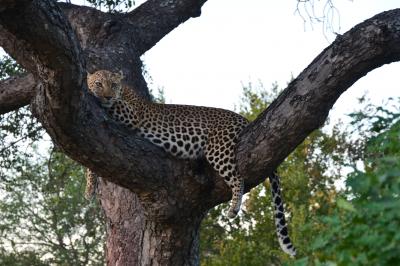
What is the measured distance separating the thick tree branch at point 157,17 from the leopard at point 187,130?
1.67 m

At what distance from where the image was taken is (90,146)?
20.5 feet

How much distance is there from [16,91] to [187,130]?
200 cm

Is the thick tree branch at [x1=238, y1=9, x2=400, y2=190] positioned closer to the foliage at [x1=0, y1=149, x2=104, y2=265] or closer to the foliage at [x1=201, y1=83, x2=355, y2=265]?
the foliage at [x1=201, y1=83, x2=355, y2=265]

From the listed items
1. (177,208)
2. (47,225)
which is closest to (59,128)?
(177,208)

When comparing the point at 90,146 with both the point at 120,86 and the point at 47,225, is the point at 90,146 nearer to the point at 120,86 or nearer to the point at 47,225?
the point at 120,86

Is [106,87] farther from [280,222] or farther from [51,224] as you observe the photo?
[51,224]

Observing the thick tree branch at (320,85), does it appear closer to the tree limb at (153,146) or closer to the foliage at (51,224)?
the tree limb at (153,146)

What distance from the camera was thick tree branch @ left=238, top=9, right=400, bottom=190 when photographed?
6547mm

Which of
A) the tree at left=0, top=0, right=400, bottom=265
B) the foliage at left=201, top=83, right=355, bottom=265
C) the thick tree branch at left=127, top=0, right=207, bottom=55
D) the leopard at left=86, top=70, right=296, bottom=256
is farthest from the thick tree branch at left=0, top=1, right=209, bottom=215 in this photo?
the foliage at left=201, top=83, right=355, bottom=265

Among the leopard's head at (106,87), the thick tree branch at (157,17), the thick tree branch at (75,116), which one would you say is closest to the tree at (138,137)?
the thick tree branch at (75,116)

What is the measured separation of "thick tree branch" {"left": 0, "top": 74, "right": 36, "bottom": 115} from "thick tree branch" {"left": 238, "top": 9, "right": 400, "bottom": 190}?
8.53ft

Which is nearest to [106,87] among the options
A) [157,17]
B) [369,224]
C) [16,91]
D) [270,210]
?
[16,91]

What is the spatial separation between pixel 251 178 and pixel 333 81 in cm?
115

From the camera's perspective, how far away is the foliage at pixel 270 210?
48.2 feet
